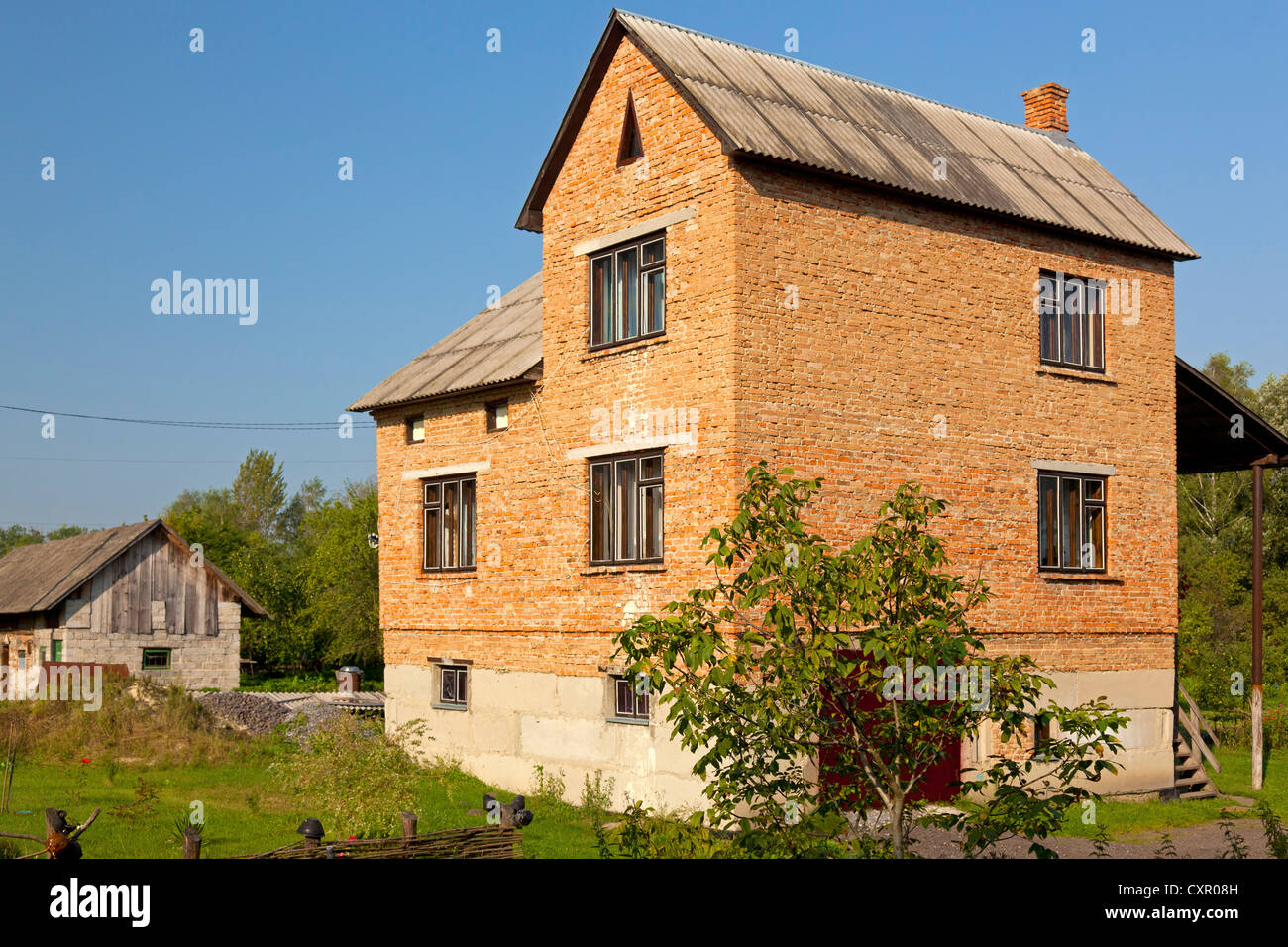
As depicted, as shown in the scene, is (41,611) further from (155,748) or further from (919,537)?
(919,537)

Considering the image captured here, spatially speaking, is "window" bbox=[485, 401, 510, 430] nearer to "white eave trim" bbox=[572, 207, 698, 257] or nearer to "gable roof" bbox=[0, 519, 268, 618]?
"white eave trim" bbox=[572, 207, 698, 257]

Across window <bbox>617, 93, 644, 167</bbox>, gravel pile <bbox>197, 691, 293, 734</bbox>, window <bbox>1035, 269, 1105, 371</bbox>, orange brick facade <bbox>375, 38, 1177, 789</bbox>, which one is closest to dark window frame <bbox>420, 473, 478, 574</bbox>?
orange brick facade <bbox>375, 38, 1177, 789</bbox>

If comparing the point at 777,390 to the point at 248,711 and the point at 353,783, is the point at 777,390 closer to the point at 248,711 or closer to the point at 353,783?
the point at 353,783

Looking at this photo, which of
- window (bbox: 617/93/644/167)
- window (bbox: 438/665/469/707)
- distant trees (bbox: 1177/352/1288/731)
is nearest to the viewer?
window (bbox: 617/93/644/167)

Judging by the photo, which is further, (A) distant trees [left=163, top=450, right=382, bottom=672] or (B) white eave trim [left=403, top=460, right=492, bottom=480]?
(A) distant trees [left=163, top=450, right=382, bottom=672]

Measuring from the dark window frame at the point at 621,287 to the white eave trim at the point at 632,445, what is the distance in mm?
1460

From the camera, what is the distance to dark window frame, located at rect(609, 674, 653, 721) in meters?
18.5

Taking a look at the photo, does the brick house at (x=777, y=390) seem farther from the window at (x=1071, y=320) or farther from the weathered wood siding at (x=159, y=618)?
the weathered wood siding at (x=159, y=618)

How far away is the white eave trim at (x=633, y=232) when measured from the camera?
1783 cm

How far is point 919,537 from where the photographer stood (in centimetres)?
980

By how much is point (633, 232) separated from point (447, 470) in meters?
6.69

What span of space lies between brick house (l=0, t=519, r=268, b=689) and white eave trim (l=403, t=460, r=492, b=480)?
18481mm

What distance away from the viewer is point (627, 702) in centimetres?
1897

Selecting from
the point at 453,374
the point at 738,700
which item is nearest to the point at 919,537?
the point at 738,700
